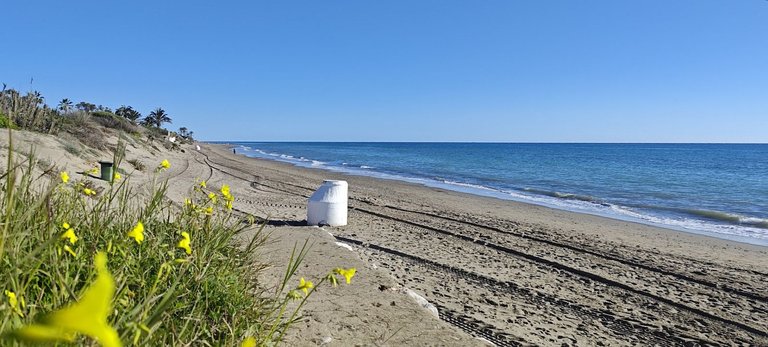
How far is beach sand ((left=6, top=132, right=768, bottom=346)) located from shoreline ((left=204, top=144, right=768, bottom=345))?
0.02 meters

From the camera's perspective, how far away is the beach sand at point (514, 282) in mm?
4219

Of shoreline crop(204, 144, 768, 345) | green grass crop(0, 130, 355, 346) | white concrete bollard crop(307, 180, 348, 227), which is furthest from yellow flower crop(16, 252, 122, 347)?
white concrete bollard crop(307, 180, 348, 227)

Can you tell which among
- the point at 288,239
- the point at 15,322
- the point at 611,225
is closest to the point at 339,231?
the point at 288,239

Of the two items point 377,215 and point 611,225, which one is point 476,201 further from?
point 377,215

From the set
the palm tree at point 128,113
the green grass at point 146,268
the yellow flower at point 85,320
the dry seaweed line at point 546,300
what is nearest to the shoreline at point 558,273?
the dry seaweed line at point 546,300

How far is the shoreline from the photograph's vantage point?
5.07 metres

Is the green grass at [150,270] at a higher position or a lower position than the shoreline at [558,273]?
higher

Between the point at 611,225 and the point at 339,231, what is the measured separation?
812 centimetres

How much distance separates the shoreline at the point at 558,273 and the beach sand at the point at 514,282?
2 cm

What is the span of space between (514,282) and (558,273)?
1108 millimetres

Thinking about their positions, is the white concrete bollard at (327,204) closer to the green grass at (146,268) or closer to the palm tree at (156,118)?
the green grass at (146,268)

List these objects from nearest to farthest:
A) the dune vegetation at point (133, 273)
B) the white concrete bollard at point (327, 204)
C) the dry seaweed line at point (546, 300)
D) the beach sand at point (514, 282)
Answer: the dune vegetation at point (133, 273)
the beach sand at point (514, 282)
the dry seaweed line at point (546, 300)
the white concrete bollard at point (327, 204)

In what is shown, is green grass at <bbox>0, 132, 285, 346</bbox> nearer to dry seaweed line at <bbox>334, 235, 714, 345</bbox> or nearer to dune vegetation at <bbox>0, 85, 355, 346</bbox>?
dune vegetation at <bbox>0, 85, 355, 346</bbox>

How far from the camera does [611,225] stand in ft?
43.6
